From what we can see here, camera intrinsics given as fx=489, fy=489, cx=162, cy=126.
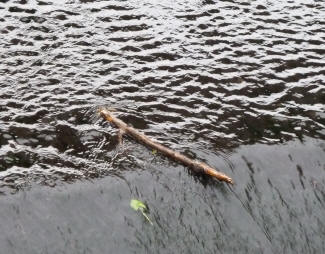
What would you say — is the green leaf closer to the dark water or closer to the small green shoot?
the small green shoot

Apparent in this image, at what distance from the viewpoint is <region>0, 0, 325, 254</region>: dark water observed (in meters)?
9.09

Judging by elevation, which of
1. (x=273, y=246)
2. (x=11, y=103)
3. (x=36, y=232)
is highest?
(x=11, y=103)

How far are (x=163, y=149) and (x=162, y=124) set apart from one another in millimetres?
1056

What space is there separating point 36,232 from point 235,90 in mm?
6199

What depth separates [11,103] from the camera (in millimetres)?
11359

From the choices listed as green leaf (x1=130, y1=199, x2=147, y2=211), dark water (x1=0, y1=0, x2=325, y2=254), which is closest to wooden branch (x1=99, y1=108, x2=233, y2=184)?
dark water (x1=0, y1=0, x2=325, y2=254)

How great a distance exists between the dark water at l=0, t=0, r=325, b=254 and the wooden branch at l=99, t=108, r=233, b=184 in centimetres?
18

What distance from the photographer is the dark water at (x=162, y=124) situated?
909 centimetres

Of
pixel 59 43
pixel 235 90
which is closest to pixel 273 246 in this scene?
pixel 235 90

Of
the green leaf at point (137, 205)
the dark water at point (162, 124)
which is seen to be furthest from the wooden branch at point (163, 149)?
the green leaf at point (137, 205)

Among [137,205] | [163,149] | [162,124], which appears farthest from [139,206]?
[162,124]

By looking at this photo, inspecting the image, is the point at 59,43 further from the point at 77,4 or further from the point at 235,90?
the point at 235,90

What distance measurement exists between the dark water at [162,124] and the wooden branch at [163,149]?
0.18 meters

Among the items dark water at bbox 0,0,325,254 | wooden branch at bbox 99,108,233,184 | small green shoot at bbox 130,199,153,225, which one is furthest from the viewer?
wooden branch at bbox 99,108,233,184
